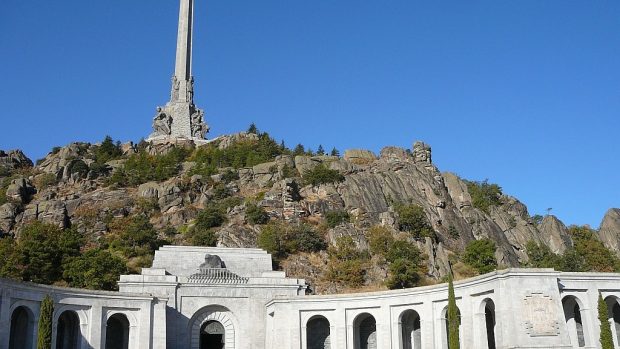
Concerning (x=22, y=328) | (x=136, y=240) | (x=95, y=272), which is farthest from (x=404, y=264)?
(x=22, y=328)

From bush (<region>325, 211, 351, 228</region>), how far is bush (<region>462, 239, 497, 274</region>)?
14.5 metres

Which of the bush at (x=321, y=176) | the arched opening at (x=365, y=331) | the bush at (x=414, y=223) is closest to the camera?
the arched opening at (x=365, y=331)

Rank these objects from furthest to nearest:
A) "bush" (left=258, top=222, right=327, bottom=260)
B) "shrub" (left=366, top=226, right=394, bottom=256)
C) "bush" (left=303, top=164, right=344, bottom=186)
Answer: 1. "bush" (left=303, top=164, right=344, bottom=186)
2. "shrub" (left=366, top=226, right=394, bottom=256)
3. "bush" (left=258, top=222, right=327, bottom=260)

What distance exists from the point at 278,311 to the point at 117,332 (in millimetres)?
10849

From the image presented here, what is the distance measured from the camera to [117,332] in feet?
152

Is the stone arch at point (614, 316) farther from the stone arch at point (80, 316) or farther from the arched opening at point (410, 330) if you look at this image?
the stone arch at point (80, 316)

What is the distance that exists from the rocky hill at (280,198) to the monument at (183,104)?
396cm

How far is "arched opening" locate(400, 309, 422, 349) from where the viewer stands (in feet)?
150

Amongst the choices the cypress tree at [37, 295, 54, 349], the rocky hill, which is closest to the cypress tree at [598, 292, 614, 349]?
the cypress tree at [37, 295, 54, 349]

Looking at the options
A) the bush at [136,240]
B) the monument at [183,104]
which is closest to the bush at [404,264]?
the bush at [136,240]

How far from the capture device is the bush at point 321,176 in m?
89.1

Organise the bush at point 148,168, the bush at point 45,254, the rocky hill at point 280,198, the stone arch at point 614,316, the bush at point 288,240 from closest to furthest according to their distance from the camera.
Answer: the stone arch at point 614,316 → the bush at point 45,254 → the bush at point 288,240 → the rocky hill at point 280,198 → the bush at point 148,168

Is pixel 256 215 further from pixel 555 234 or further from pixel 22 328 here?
pixel 555 234

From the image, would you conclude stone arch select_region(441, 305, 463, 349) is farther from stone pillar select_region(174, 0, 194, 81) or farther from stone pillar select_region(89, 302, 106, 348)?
stone pillar select_region(174, 0, 194, 81)
